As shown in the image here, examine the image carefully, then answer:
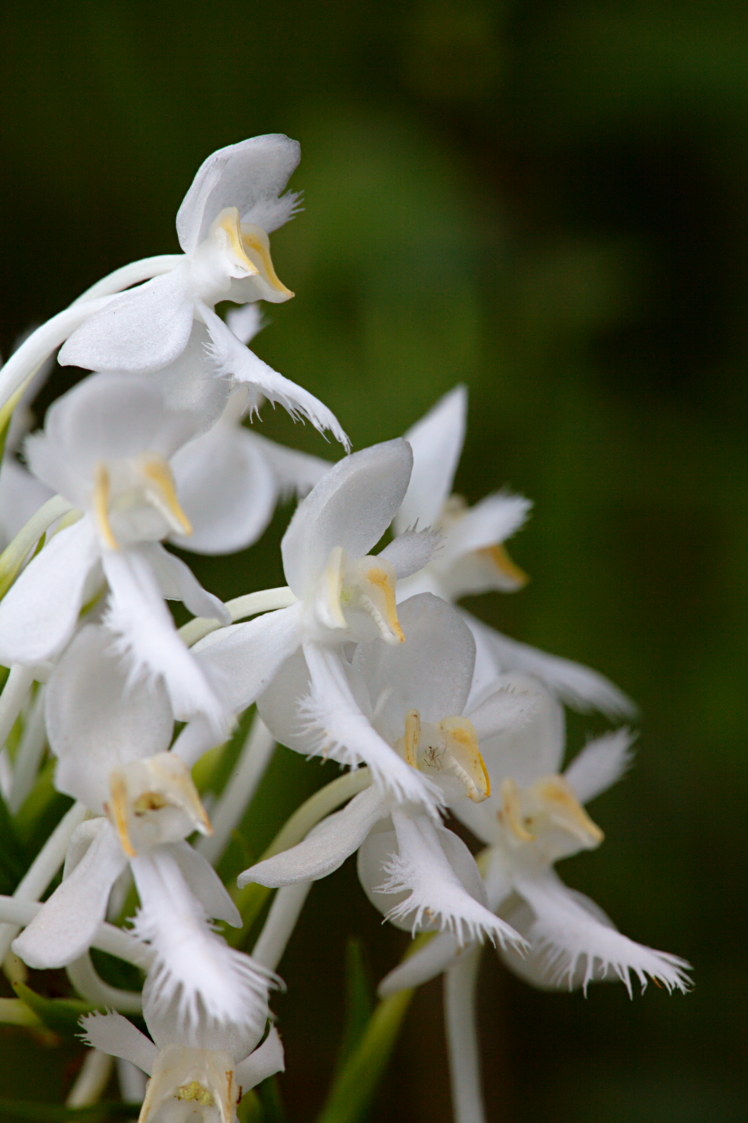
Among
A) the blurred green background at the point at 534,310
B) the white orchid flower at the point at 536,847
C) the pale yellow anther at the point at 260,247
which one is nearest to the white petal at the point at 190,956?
the white orchid flower at the point at 536,847

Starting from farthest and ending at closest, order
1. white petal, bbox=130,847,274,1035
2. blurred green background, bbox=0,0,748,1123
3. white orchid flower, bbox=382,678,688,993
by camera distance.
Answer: blurred green background, bbox=0,0,748,1123 → white orchid flower, bbox=382,678,688,993 → white petal, bbox=130,847,274,1035

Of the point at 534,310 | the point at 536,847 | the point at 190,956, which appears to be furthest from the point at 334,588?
the point at 534,310

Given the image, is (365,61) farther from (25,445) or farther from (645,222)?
(25,445)

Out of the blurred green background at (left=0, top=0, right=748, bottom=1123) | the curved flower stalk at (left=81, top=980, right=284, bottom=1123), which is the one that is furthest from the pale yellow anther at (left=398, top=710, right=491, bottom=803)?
the blurred green background at (left=0, top=0, right=748, bottom=1123)

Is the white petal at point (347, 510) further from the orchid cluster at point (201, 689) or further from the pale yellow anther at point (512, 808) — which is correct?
the pale yellow anther at point (512, 808)

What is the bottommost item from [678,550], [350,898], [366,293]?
[350,898]

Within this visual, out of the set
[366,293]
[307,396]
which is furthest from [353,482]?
[366,293]

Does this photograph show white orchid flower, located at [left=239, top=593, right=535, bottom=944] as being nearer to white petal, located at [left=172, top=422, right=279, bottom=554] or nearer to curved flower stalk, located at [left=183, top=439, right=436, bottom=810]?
curved flower stalk, located at [left=183, top=439, right=436, bottom=810]
